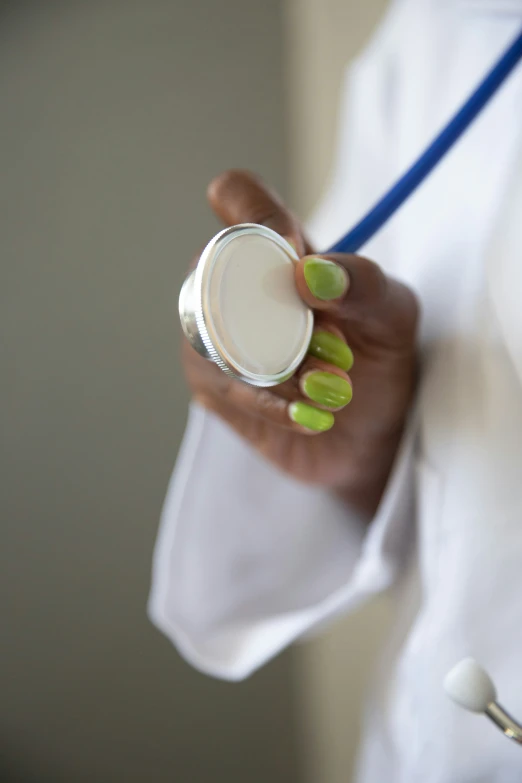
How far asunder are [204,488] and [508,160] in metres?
0.26

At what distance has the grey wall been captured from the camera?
36 centimetres

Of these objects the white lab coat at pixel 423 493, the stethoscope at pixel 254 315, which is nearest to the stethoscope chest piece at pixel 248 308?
the stethoscope at pixel 254 315

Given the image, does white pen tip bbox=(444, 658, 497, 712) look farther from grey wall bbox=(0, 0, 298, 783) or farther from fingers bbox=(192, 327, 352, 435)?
grey wall bbox=(0, 0, 298, 783)

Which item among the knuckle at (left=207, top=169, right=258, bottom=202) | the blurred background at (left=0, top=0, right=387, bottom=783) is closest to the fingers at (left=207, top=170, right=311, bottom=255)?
the knuckle at (left=207, top=169, right=258, bottom=202)

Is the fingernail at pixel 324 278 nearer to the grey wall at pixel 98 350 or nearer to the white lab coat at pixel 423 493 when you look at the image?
the white lab coat at pixel 423 493

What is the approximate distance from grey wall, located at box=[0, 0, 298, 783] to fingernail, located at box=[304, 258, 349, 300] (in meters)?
0.22

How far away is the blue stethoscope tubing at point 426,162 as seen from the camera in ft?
0.79

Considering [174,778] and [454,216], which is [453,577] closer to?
[454,216]

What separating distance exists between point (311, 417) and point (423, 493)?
0.38ft

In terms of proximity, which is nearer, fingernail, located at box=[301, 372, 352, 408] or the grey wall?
fingernail, located at box=[301, 372, 352, 408]

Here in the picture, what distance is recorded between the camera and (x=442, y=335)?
12.1 inches

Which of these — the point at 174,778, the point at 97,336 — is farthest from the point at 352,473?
the point at 174,778

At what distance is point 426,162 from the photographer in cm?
25

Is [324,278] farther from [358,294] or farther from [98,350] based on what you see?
[98,350]
